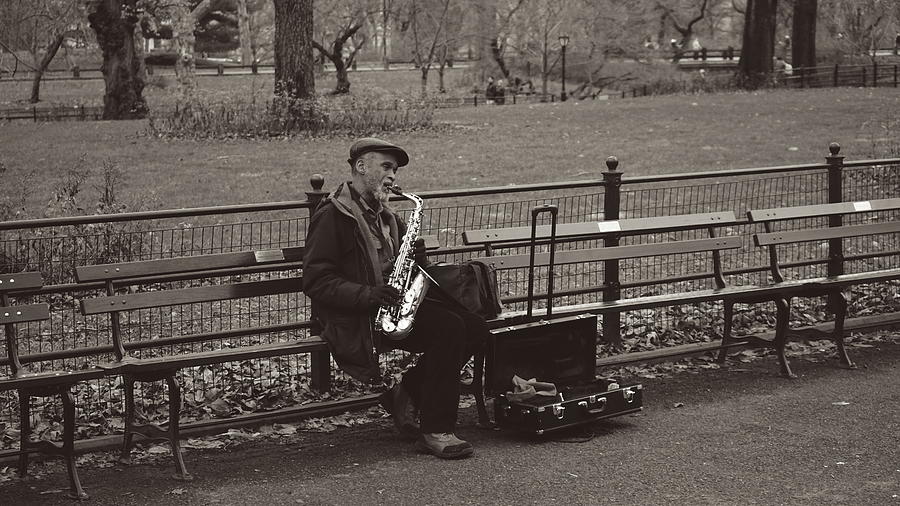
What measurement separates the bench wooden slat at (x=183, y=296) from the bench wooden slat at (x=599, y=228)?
1.38 meters

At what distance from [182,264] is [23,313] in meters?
0.92

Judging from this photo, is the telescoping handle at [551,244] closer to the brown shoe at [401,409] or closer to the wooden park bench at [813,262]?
the brown shoe at [401,409]

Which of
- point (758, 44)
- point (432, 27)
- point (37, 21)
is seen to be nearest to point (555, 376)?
point (758, 44)

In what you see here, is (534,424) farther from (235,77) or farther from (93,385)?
(235,77)

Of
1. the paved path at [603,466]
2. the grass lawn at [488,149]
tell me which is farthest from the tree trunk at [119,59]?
the paved path at [603,466]

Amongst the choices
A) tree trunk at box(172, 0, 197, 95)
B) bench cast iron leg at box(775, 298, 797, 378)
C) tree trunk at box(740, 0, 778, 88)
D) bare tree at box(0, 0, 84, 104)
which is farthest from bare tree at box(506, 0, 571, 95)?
bench cast iron leg at box(775, 298, 797, 378)

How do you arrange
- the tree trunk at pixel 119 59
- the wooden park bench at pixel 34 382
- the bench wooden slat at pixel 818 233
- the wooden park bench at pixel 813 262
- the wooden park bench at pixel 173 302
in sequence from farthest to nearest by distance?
the tree trunk at pixel 119 59, the bench wooden slat at pixel 818 233, the wooden park bench at pixel 813 262, the wooden park bench at pixel 173 302, the wooden park bench at pixel 34 382

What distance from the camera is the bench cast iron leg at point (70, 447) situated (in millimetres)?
5852

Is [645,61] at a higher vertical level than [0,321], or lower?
higher

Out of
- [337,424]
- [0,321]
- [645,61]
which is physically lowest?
[337,424]

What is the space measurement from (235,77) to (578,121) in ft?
110

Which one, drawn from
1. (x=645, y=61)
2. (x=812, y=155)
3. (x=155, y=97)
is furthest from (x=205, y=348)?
(x=645, y=61)

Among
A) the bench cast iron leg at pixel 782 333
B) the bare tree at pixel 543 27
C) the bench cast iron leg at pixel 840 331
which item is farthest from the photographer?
the bare tree at pixel 543 27

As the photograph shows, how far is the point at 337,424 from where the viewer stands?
7.20 meters
